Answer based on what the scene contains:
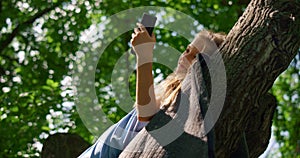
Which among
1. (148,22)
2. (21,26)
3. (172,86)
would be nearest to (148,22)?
(148,22)

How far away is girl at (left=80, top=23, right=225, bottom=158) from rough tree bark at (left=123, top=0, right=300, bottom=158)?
17 cm

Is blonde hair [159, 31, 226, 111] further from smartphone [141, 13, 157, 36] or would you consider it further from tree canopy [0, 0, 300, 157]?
tree canopy [0, 0, 300, 157]

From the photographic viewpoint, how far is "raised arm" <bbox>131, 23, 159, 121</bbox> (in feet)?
10.3

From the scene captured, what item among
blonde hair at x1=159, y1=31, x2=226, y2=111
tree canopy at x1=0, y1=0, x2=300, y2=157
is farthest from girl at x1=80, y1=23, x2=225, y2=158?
tree canopy at x1=0, y1=0, x2=300, y2=157

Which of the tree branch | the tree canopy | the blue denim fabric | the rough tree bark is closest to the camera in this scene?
the rough tree bark

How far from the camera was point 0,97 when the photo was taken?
8.48 metres

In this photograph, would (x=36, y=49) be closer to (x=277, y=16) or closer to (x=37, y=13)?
(x=37, y=13)

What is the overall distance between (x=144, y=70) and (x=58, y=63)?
22.6ft

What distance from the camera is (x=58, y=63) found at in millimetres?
9914

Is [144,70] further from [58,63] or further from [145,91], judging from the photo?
[58,63]

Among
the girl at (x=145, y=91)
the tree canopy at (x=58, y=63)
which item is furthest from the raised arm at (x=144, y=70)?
the tree canopy at (x=58, y=63)

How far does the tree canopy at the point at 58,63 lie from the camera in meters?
8.32

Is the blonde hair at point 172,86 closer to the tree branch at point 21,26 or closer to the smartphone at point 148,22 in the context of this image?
the smartphone at point 148,22

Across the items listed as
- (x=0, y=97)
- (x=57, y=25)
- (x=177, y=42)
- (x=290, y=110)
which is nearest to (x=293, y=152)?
(x=290, y=110)
